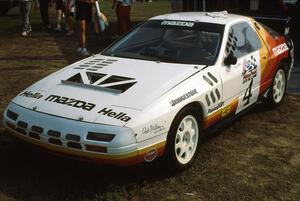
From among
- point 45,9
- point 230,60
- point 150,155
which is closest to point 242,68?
point 230,60

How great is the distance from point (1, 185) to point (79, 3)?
5864 mm

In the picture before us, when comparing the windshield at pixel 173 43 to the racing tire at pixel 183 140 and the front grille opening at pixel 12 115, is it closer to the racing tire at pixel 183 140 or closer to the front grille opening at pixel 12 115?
the racing tire at pixel 183 140

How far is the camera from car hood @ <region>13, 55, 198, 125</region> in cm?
402

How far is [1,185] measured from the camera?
13.6 ft

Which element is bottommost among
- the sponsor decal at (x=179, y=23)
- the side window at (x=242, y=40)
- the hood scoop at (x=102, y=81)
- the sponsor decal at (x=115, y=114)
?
the sponsor decal at (x=115, y=114)

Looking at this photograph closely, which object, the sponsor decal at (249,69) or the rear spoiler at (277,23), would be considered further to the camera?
the rear spoiler at (277,23)

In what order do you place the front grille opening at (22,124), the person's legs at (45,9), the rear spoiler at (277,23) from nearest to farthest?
1. the front grille opening at (22,124)
2. the rear spoiler at (277,23)
3. the person's legs at (45,9)

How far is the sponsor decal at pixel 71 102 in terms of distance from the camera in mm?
4090

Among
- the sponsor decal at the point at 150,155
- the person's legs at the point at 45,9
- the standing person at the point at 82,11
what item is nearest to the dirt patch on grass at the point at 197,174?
the sponsor decal at the point at 150,155

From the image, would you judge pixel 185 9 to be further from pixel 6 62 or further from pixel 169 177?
pixel 169 177

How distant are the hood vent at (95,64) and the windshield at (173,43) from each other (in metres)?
0.22

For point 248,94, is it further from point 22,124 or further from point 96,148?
point 22,124

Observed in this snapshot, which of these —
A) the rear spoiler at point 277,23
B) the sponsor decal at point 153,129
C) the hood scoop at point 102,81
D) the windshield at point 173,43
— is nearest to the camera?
the sponsor decal at point 153,129

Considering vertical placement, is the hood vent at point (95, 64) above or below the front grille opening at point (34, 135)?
above
